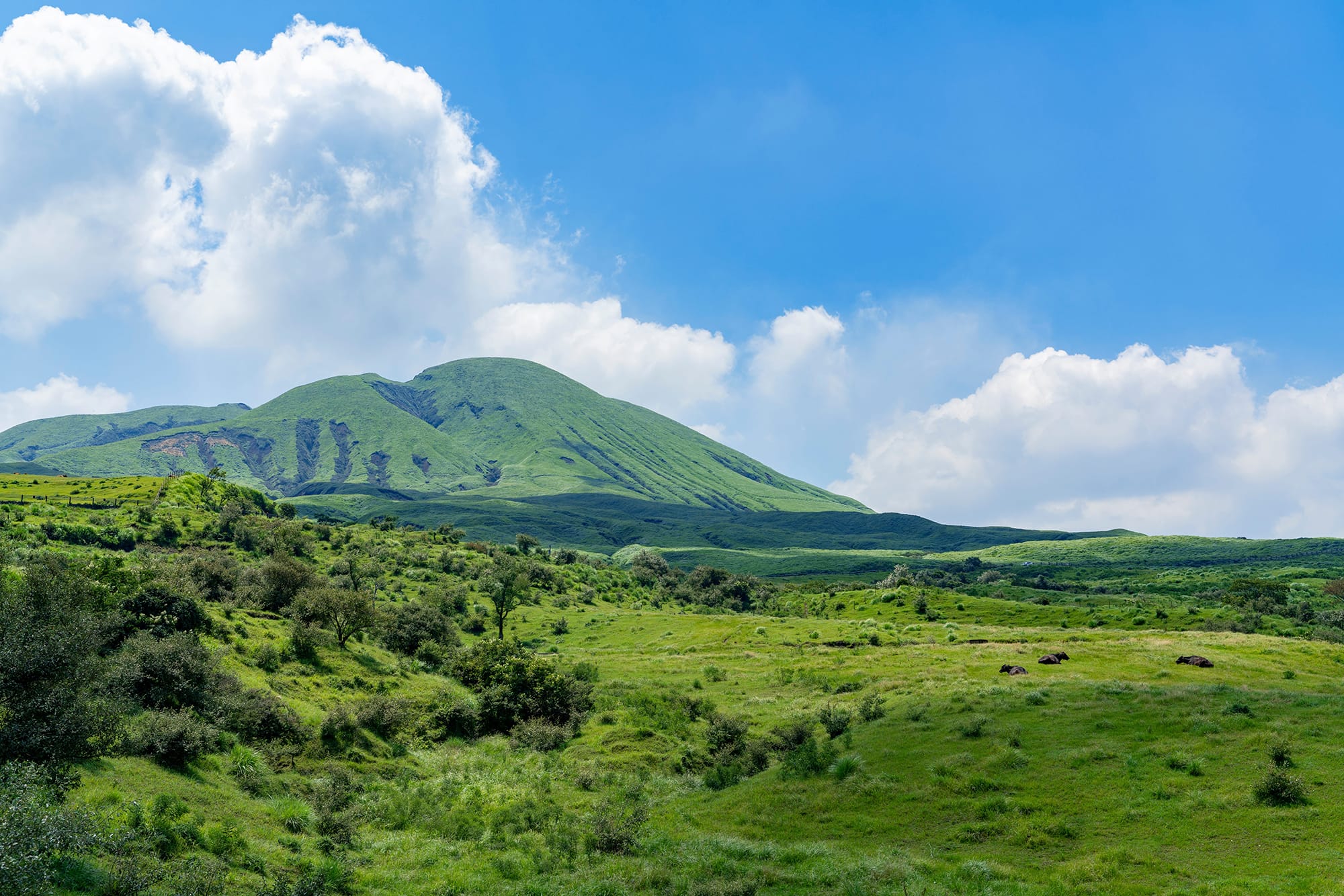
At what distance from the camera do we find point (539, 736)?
1743 inches

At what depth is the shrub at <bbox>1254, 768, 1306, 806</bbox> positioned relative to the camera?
2347 centimetres

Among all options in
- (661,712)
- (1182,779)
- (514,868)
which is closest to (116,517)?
(661,712)

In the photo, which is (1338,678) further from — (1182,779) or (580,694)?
(580,694)

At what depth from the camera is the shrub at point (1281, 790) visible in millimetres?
23469

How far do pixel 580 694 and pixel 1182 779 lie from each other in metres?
36.4

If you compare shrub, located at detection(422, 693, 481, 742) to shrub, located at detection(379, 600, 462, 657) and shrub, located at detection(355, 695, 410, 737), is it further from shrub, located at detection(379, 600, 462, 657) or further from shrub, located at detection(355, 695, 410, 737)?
shrub, located at detection(379, 600, 462, 657)

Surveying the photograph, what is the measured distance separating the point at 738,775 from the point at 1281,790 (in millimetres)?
22779

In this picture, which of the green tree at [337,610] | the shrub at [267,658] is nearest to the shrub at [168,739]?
the shrub at [267,658]

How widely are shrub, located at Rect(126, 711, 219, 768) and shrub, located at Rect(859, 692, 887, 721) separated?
34494mm

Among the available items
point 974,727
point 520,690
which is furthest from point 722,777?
point 520,690

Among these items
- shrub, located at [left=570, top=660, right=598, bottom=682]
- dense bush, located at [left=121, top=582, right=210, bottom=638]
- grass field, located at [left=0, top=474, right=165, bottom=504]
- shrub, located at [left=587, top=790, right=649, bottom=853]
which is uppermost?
grass field, located at [left=0, top=474, right=165, bottom=504]

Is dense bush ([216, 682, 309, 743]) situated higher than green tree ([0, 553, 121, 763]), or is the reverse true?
green tree ([0, 553, 121, 763])

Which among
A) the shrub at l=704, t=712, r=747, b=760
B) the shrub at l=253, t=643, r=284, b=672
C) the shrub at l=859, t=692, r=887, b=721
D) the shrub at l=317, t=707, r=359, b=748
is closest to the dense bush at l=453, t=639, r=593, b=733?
the shrub at l=704, t=712, r=747, b=760

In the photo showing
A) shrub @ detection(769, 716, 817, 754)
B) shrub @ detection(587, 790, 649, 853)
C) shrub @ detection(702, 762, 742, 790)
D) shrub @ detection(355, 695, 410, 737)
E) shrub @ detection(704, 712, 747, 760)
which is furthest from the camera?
shrub @ detection(704, 712, 747, 760)
